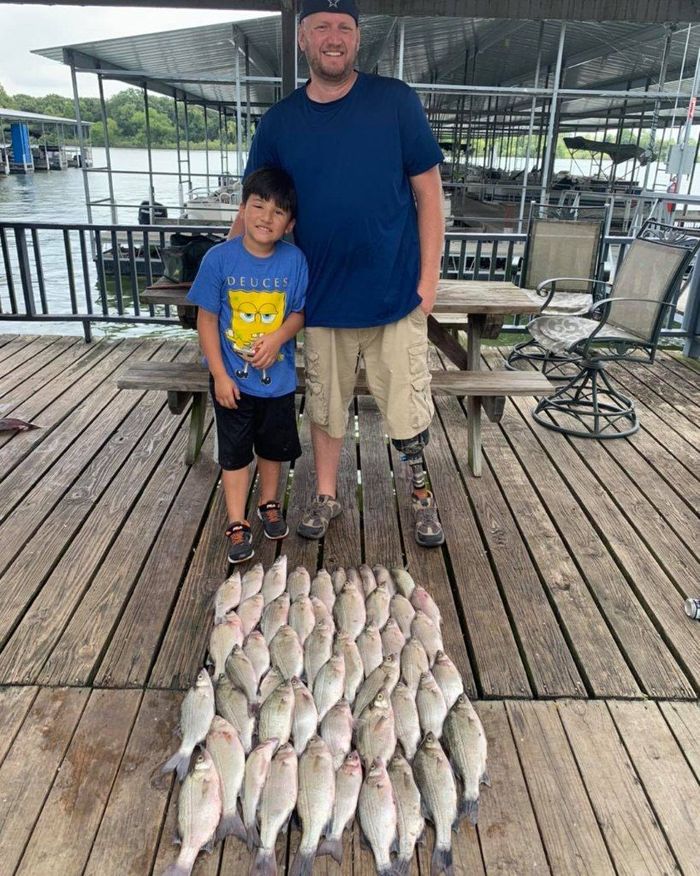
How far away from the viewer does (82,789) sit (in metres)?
1.50

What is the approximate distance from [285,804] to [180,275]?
7.89 feet

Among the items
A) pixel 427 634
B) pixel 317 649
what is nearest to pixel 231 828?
pixel 317 649

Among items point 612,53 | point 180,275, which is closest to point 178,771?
point 180,275

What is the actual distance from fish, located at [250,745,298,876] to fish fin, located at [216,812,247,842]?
0.04 metres

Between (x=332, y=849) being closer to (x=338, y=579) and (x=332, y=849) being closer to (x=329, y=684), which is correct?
(x=329, y=684)

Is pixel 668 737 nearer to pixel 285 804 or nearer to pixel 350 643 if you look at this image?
pixel 350 643

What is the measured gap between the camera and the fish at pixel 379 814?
4.41 ft

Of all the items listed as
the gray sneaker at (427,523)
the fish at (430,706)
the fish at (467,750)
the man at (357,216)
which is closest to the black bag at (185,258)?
the man at (357,216)

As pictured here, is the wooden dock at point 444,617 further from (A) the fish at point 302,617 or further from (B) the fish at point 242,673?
(A) the fish at point 302,617

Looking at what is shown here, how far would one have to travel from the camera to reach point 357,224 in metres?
2.16

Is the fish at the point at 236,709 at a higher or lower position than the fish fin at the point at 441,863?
higher

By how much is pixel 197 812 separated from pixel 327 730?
347 millimetres

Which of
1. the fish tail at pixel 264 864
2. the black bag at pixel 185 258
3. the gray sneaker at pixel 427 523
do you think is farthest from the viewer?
the black bag at pixel 185 258

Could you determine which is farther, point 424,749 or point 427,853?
point 424,749
